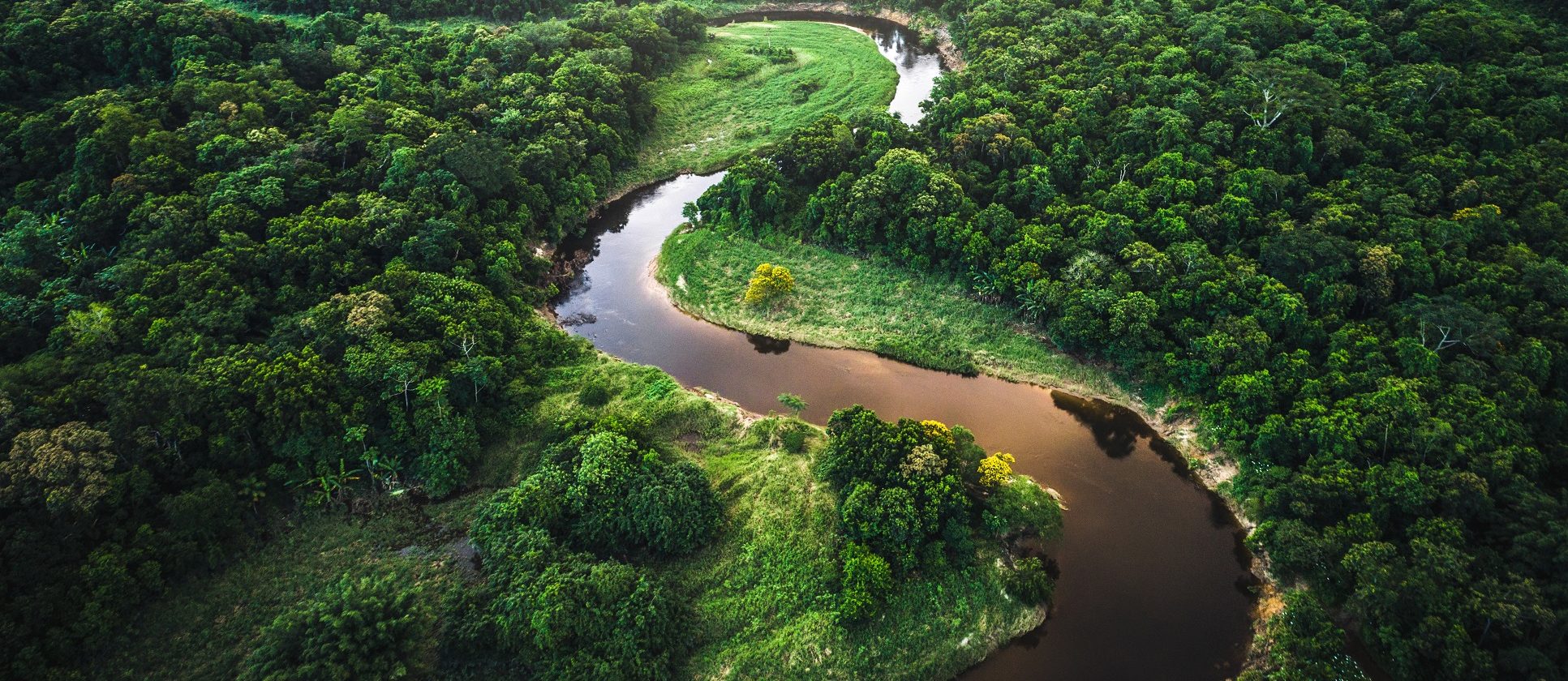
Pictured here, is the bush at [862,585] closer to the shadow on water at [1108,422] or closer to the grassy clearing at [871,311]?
the shadow on water at [1108,422]

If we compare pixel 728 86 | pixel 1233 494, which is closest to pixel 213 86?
pixel 728 86

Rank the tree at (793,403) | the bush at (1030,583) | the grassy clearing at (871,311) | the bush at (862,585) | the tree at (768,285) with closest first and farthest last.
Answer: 1. the bush at (862,585)
2. the bush at (1030,583)
3. the tree at (793,403)
4. the grassy clearing at (871,311)
5. the tree at (768,285)

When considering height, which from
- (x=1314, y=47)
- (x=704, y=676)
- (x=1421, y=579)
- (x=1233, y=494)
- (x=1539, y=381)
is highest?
(x=1314, y=47)

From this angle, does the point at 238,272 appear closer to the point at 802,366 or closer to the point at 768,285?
the point at 768,285

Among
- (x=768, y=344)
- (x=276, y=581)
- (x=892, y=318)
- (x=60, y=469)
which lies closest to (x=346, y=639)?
(x=276, y=581)

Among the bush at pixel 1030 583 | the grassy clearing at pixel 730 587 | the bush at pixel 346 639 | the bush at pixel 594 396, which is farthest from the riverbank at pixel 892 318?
the bush at pixel 346 639

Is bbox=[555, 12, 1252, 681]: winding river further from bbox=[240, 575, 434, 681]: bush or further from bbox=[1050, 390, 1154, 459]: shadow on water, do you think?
bbox=[240, 575, 434, 681]: bush

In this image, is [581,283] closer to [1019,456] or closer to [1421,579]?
[1019,456]
